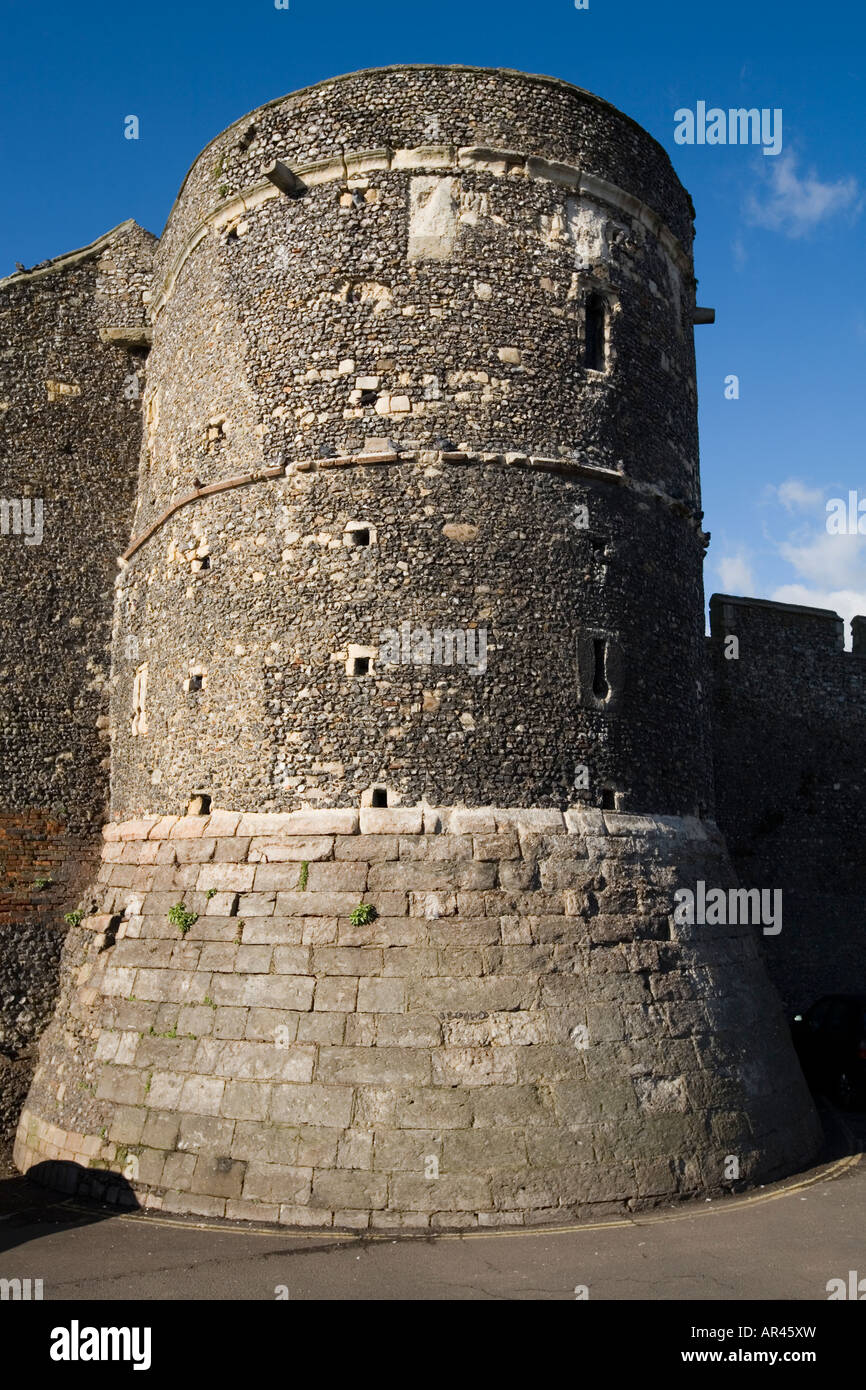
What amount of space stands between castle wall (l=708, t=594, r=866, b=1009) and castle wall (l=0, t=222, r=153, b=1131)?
9738mm

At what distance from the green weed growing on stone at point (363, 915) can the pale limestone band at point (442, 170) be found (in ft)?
25.4

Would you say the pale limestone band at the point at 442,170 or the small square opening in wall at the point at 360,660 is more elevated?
the pale limestone band at the point at 442,170

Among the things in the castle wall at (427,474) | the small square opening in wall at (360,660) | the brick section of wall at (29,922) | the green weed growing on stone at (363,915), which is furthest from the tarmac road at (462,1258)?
the small square opening in wall at (360,660)

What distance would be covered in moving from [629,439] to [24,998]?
9613 millimetres

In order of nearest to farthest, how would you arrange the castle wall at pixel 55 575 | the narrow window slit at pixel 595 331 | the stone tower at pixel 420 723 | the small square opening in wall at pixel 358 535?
1. the stone tower at pixel 420 723
2. the small square opening in wall at pixel 358 535
3. the narrow window slit at pixel 595 331
4. the castle wall at pixel 55 575

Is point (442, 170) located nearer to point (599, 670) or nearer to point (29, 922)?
point (599, 670)

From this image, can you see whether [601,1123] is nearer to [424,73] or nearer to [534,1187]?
[534,1187]

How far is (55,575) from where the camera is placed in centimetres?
1394

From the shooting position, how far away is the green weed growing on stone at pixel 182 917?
10.4m

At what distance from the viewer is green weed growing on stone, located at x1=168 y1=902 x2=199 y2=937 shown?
34.0 ft

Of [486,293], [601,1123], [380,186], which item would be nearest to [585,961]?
[601,1123]

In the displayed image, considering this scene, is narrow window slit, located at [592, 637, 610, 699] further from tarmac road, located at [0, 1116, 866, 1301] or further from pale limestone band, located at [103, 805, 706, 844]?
tarmac road, located at [0, 1116, 866, 1301]

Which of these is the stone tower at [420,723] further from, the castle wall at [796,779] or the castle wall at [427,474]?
the castle wall at [796,779]

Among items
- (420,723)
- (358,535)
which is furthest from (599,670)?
(358,535)
